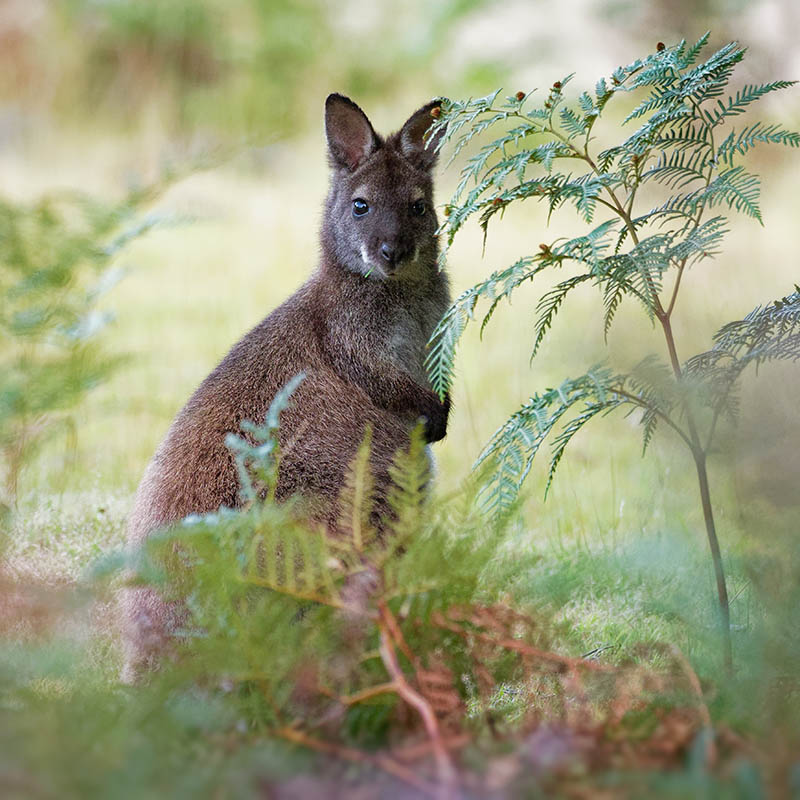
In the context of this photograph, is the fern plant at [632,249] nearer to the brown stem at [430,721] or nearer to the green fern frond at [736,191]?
the green fern frond at [736,191]

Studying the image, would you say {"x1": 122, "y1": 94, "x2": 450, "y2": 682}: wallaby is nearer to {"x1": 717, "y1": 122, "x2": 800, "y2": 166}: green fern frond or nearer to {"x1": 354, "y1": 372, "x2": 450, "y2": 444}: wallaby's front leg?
{"x1": 354, "y1": 372, "x2": 450, "y2": 444}: wallaby's front leg

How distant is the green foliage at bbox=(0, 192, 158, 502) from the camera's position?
213 cm

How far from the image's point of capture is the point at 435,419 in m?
4.28

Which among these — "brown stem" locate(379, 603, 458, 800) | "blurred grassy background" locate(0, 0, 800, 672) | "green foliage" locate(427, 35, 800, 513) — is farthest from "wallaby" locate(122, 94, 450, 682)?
"brown stem" locate(379, 603, 458, 800)

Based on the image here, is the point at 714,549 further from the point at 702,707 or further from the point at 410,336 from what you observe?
the point at 410,336

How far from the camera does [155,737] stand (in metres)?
1.49

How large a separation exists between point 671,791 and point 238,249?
9815mm

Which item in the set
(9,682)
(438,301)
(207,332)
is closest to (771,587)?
(9,682)

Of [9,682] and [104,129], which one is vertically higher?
[104,129]

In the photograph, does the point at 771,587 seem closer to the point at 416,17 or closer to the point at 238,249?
the point at 238,249

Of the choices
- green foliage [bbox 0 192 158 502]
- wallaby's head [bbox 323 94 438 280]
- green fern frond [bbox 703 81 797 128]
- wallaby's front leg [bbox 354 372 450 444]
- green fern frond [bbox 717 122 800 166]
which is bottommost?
green foliage [bbox 0 192 158 502]

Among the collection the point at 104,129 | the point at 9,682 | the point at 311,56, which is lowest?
the point at 9,682

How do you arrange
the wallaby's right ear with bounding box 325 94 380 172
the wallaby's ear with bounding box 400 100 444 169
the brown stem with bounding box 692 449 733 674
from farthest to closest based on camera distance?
the wallaby's right ear with bounding box 325 94 380 172 < the wallaby's ear with bounding box 400 100 444 169 < the brown stem with bounding box 692 449 733 674

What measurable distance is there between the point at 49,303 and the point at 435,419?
6.90ft
